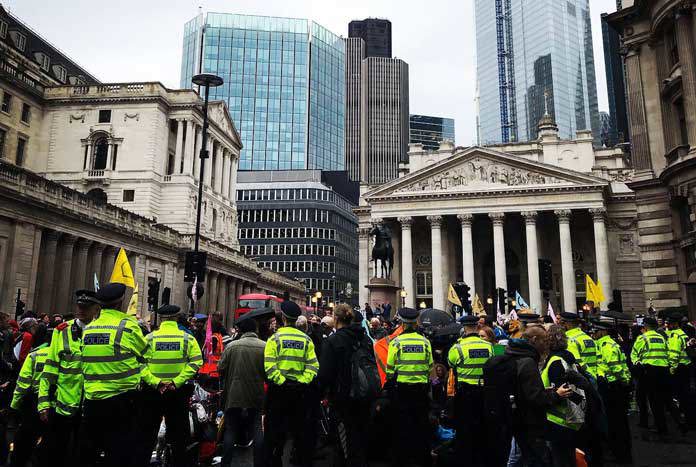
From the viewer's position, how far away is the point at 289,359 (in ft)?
25.1

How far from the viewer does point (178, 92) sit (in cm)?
5441

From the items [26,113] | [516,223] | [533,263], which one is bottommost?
[533,263]

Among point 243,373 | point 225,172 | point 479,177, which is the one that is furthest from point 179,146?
point 243,373

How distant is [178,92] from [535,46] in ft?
458

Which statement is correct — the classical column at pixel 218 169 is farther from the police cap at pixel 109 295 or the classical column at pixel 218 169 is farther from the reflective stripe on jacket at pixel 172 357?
the police cap at pixel 109 295

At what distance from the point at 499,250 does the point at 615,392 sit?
4679cm

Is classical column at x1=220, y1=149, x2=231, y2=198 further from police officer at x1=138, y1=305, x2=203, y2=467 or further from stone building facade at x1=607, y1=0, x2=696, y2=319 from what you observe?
police officer at x1=138, y1=305, x2=203, y2=467

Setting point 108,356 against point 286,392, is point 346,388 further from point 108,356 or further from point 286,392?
point 108,356

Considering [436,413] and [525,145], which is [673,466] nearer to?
[436,413]

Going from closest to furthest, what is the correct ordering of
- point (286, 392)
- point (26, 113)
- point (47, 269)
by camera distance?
point (286, 392) → point (47, 269) → point (26, 113)

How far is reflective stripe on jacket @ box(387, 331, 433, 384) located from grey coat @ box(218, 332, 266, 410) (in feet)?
6.48

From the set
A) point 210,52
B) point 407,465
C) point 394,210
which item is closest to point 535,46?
point 210,52

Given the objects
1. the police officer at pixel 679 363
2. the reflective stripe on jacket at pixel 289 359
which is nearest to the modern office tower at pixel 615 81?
the police officer at pixel 679 363

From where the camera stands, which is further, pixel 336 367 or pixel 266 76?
pixel 266 76
